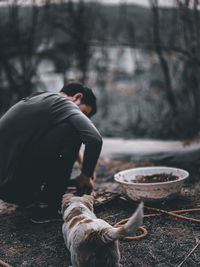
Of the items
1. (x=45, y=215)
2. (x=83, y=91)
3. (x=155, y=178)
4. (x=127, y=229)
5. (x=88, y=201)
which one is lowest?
(x=45, y=215)

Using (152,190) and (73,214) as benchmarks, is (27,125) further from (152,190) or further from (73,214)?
(152,190)

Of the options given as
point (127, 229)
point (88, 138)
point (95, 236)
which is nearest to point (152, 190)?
point (88, 138)

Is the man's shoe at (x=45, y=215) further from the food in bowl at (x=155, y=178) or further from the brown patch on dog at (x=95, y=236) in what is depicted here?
the brown patch on dog at (x=95, y=236)

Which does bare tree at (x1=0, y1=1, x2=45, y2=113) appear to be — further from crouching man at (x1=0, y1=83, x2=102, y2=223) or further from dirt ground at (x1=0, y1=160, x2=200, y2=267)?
crouching man at (x1=0, y1=83, x2=102, y2=223)

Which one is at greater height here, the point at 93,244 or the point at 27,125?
the point at 27,125

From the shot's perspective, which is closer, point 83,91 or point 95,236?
point 95,236

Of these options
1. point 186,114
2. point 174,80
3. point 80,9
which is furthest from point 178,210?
point 80,9

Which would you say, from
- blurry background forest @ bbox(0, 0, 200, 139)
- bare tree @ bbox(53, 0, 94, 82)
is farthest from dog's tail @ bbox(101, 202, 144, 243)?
bare tree @ bbox(53, 0, 94, 82)

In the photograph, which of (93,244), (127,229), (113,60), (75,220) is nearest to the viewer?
(127,229)

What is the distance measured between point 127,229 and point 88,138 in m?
0.83

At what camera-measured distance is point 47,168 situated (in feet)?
7.32

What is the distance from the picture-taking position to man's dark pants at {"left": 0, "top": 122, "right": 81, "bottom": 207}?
213cm

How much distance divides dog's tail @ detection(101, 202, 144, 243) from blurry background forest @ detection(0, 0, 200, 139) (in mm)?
5059

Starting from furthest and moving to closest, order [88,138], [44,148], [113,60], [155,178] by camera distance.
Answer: [113,60] < [155,178] < [44,148] < [88,138]
